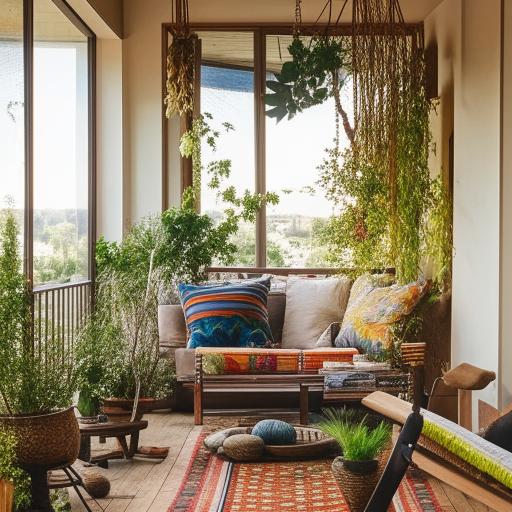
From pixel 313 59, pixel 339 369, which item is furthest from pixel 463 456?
pixel 313 59

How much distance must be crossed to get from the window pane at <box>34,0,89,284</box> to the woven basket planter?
2766mm

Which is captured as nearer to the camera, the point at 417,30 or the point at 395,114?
the point at 395,114

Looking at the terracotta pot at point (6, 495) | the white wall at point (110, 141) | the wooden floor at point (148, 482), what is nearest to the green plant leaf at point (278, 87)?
the white wall at point (110, 141)

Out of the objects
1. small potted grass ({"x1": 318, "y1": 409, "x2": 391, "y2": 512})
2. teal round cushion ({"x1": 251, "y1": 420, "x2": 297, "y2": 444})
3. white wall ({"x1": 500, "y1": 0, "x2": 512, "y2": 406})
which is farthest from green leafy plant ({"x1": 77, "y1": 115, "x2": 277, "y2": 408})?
white wall ({"x1": 500, "y1": 0, "x2": 512, "y2": 406})

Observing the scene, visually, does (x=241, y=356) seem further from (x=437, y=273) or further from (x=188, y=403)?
(x=437, y=273)

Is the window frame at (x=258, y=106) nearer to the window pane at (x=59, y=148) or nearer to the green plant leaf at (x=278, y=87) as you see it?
the green plant leaf at (x=278, y=87)

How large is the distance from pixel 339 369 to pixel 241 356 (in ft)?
2.27

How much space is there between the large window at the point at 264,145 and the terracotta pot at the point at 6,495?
4.52 metres

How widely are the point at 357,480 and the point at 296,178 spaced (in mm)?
4223

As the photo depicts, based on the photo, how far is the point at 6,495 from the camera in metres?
3.46

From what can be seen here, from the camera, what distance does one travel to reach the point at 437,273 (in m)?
6.85

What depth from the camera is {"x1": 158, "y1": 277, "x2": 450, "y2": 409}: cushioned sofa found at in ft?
21.7

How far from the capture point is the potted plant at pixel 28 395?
3936 mm

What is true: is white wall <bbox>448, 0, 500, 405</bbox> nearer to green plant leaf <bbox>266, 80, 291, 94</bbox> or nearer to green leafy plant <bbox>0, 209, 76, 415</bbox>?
green plant leaf <bbox>266, 80, 291, 94</bbox>
